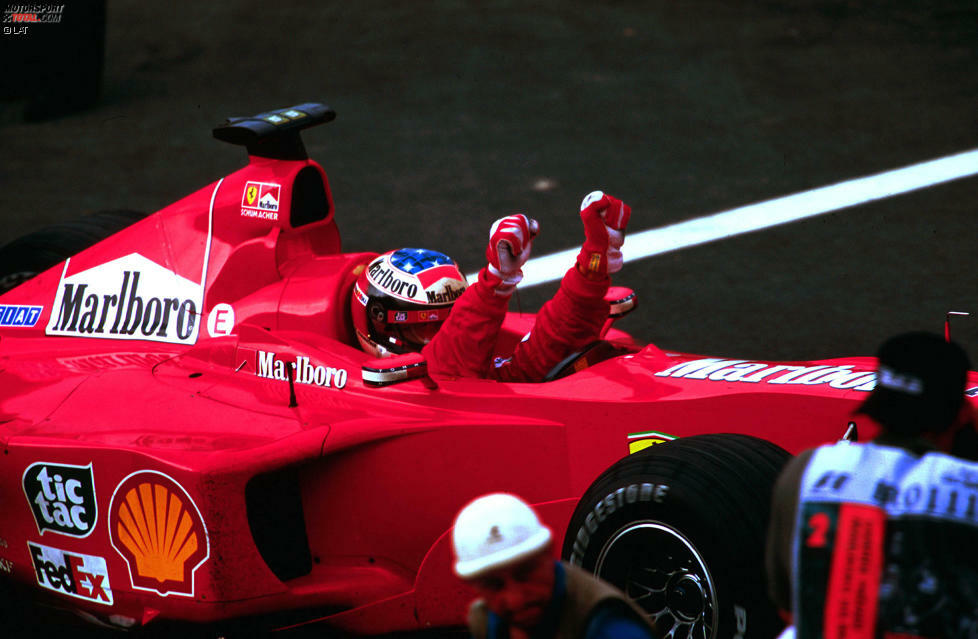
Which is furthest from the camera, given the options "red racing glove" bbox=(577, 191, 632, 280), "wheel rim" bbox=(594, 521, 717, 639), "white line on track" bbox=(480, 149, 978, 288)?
"white line on track" bbox=(480, 149, 978, 288)

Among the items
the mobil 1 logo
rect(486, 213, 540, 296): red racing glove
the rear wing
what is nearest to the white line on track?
the rear wing

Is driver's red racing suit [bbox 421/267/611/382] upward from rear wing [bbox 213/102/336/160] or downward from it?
downward

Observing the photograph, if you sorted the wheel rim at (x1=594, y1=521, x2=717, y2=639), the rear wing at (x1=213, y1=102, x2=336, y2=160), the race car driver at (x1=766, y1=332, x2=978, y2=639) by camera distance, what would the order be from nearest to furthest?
the race car driver at (x1=766, y1=332, x2=978, y2=639), the wheel rim at (x1=594, y1=521, x2=717, y2=639), the rear wing at (x1=213, y1=102, x2=336, y2=160)

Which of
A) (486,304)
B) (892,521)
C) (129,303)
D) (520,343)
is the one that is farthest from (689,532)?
(129,303)

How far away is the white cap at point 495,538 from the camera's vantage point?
249 cm

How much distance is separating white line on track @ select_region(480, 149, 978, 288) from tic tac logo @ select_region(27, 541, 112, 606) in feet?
14.7

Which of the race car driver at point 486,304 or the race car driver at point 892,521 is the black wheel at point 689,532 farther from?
the race car driver at point 486,304

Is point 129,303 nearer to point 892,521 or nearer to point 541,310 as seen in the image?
point 541,310

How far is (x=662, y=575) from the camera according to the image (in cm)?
398

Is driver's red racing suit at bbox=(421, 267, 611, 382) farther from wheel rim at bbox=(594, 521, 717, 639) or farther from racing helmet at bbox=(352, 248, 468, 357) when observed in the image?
wheel rim at bbox=(594, 521, 717, 639)

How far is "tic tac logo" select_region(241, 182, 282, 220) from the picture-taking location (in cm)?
568

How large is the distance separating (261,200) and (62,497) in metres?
1.68

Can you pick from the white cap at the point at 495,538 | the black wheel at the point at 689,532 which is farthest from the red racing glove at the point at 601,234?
the white cap at the point at 495,538

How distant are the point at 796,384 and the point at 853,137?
6673mm
